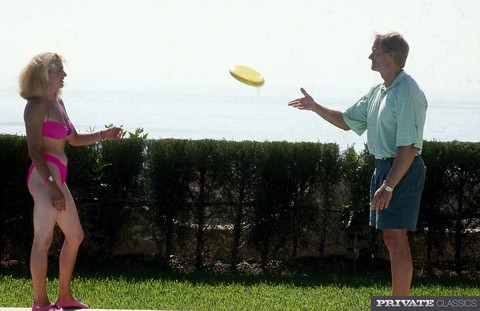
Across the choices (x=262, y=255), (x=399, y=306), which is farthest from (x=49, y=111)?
(x=262, y=255)

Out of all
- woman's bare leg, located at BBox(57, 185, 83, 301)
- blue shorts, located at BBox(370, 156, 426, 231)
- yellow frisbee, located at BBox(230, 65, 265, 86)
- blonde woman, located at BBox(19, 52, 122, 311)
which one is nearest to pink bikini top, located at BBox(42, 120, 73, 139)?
blonde woman, located at BBox(19, 52, 122, 311)

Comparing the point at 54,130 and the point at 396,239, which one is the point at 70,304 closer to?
the point at 54,130

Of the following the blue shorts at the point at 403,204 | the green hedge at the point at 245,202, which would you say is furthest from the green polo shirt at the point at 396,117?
the green hedge at the point at 245,202

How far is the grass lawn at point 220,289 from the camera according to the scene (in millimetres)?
6602

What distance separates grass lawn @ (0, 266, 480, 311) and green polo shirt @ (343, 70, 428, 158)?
184 cm

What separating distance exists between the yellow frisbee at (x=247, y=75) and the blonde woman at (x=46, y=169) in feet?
7.17

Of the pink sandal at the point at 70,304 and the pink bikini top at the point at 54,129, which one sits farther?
the pink sandal at the point at 70,304

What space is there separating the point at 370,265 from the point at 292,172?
3.91ft

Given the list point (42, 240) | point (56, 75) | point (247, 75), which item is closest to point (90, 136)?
point (56, 75)

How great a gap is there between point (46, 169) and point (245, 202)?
3.28 m

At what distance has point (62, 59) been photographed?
5.34 meters

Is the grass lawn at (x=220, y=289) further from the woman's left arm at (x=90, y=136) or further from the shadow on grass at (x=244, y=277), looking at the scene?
the woman's left arm at (x=90, y=136)

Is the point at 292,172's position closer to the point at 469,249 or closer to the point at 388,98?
the point at 469,249

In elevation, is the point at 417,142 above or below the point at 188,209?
above
